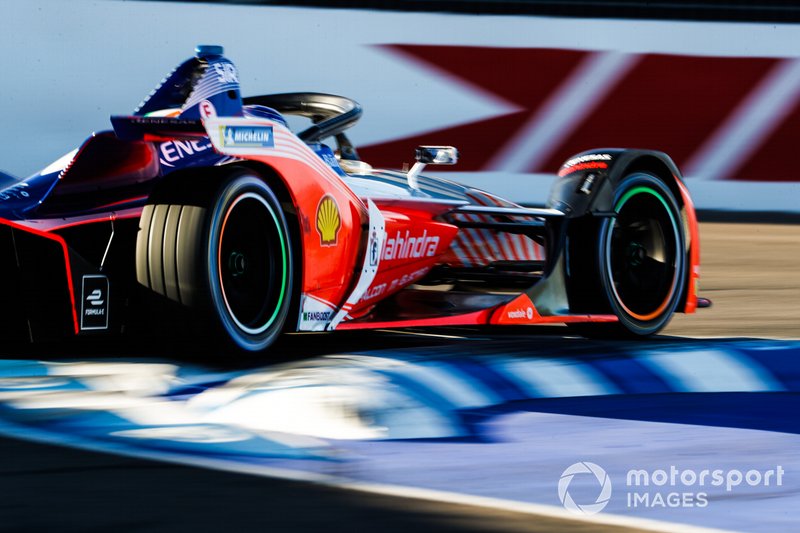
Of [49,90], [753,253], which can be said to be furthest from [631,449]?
[49,90]

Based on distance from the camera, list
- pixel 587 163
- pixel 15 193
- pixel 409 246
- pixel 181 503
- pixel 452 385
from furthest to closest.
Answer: pixel 587 163 < pixel 409 246 < pixel 15 193 < pixel 452 385 < pixel 181 503

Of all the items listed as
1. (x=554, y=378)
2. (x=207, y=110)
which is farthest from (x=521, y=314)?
(x=207, y=110)

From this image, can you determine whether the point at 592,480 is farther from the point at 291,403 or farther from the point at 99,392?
the point at 99,392

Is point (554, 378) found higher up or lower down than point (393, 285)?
lower down

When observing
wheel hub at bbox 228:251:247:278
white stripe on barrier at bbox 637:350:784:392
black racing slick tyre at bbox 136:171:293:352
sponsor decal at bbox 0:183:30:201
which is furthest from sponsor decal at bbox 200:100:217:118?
white stripe on barrier at bbox 637:350:784:392

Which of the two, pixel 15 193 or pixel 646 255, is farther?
pixel 646 255

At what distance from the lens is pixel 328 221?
17.9 feet

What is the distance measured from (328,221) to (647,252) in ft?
5.99

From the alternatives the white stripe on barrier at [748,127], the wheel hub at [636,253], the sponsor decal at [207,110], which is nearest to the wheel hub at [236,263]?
the sponsor decal at [207,110]

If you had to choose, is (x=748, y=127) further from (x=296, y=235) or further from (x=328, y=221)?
(x=296, y=235)

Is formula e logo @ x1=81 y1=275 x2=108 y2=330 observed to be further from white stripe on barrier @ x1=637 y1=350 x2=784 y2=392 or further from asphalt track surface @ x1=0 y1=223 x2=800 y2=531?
white stripe on barrier @ x1=637 y1=350 x2=784 y2=392

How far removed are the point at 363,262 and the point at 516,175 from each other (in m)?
7.60

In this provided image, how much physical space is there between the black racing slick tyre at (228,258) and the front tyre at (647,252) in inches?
73.7

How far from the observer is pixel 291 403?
429 centimetres
